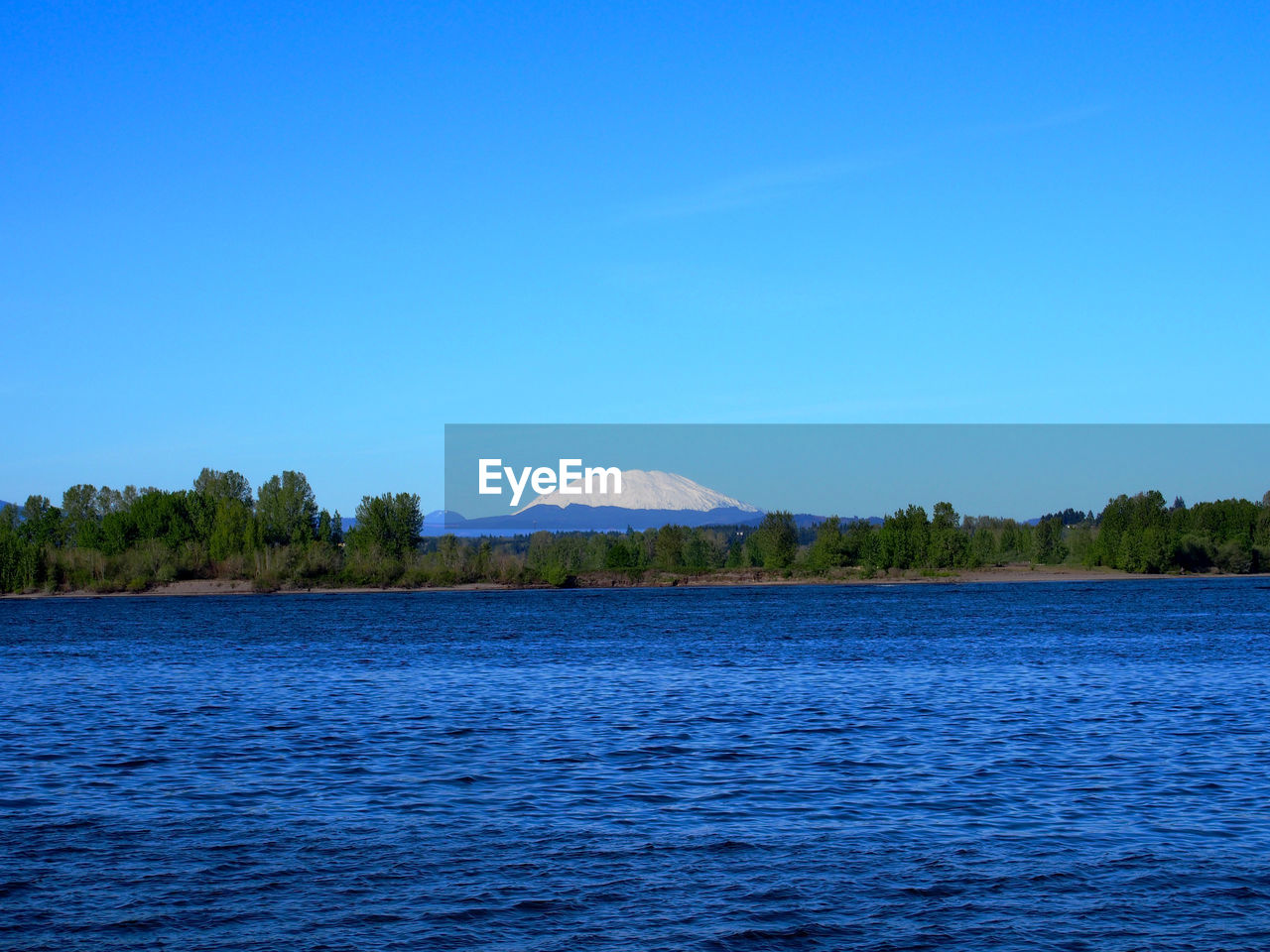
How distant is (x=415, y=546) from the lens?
162750 mm

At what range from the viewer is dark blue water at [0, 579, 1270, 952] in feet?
42.4

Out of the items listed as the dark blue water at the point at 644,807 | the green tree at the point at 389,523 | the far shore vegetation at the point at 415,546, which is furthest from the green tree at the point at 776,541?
the dark blue water at the point at 644,807

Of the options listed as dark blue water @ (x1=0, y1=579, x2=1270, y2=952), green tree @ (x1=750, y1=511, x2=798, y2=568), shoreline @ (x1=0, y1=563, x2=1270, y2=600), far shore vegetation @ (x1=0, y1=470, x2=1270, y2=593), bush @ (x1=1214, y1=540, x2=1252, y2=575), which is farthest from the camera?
green tree @ (x1=750, y1=511, x2=798, y2=568)

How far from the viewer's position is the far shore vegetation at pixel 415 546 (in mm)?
A: 148250

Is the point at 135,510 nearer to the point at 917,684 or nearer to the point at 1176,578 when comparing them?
the point at 917,684

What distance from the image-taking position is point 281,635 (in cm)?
7394

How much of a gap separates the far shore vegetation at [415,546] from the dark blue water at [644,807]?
354 ft

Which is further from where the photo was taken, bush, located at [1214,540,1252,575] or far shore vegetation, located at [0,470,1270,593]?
bush, located at [1214,540,1252,575]

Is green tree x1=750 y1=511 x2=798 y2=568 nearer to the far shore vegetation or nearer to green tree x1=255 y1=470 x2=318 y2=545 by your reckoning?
the far shore vegetation

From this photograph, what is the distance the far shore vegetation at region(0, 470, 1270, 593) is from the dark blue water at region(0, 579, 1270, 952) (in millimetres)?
107983

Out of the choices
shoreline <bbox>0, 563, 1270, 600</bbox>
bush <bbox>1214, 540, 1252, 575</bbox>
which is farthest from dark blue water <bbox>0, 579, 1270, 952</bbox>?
bush <bbox>1214, 540, 1252, 575</bbox>

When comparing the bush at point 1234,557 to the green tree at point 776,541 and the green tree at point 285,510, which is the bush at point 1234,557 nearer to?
the green tree at point 776,541

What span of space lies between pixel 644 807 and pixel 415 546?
147283mm

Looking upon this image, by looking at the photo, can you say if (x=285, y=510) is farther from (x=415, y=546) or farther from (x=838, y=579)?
(x=838, y=579)
